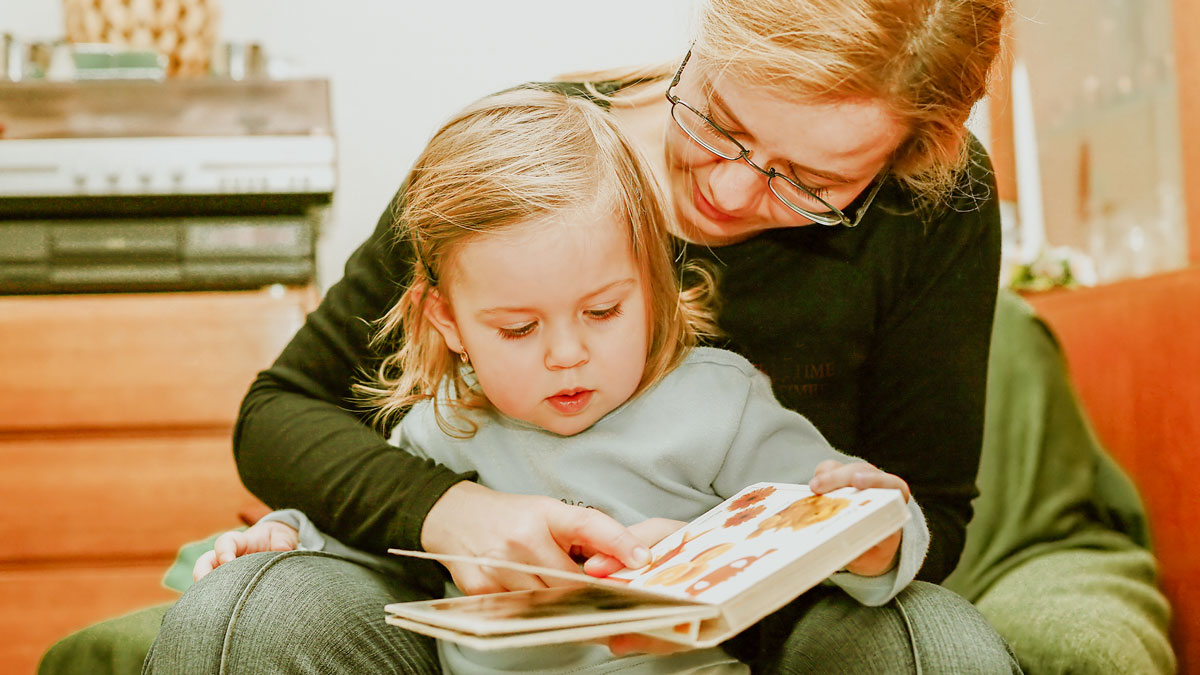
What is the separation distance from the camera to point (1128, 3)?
78.4 inches

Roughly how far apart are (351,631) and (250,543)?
0.19 metres

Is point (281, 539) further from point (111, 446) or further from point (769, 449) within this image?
point (111, 446)

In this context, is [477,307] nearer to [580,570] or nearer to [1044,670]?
[580,570]

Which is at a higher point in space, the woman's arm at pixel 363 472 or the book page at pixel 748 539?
the book page at pixel 748 539

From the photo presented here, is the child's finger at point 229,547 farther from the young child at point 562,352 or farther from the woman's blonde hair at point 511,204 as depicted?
the woman's blonde hair at point 511,204

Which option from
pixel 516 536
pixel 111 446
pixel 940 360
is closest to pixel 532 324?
pixel 516 536

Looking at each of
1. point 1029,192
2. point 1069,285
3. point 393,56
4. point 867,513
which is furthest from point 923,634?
point 393,56

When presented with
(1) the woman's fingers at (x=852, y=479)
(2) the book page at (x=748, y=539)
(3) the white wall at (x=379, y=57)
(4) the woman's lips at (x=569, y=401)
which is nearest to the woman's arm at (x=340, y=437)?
(4) the woman's lips at (x=569, y=401)

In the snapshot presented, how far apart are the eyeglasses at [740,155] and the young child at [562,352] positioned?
64 mm

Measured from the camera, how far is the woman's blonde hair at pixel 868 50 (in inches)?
32.1

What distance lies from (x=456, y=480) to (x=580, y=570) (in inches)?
5.4

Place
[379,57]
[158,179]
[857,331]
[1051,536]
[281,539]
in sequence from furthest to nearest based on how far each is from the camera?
[379,57] → [158,179] → [1051,536] → [857,331] → [281,539]

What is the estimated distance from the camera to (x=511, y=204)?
856mm

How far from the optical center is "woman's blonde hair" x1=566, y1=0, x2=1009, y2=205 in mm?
815
